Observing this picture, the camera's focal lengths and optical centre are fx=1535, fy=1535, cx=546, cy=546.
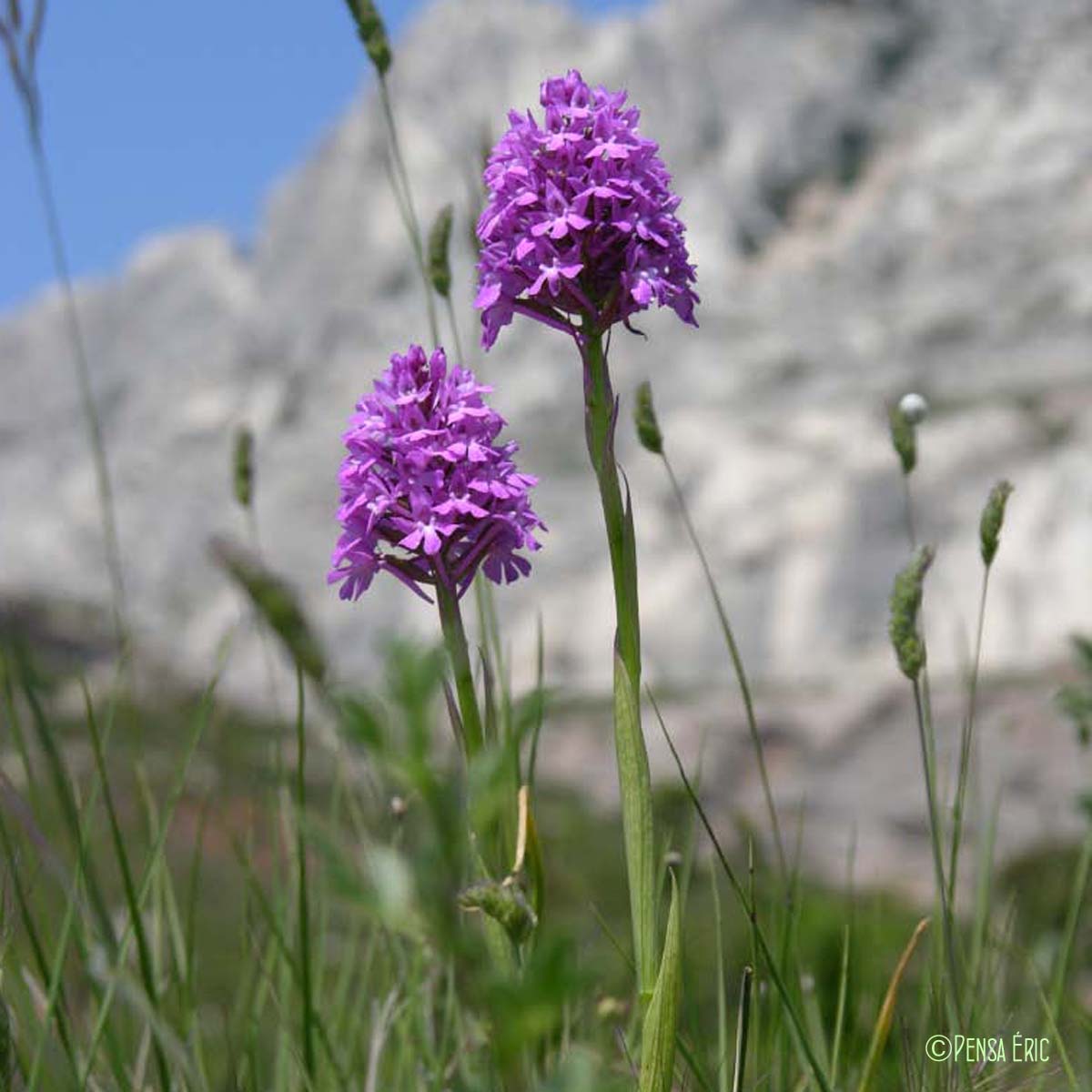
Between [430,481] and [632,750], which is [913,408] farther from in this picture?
[430,481]

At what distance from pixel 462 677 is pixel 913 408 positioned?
4.53ft

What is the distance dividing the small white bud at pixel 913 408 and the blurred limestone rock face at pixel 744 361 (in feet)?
97.9

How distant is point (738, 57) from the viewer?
55.8 meters

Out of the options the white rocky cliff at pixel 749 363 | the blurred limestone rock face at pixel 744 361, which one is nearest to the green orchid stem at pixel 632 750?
the white rocky cliff at pixel 749 363

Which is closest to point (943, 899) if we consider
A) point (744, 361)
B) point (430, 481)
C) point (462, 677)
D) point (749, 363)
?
point (462, 677)

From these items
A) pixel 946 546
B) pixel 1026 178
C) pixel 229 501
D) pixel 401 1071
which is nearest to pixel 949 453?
pixel 946 546

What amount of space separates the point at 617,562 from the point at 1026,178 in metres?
49.3

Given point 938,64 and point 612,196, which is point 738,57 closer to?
point 938,64

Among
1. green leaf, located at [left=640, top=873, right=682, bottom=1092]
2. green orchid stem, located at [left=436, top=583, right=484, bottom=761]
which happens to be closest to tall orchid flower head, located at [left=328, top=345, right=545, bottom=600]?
green orchid stem, located at [left=436, top=583, right=484, bottom=761]

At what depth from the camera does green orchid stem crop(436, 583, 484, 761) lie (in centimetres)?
180

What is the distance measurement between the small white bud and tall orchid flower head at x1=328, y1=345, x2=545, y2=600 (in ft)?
3.90

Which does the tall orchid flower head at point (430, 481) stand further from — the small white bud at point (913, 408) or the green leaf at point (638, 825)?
the small white bud at point (913, 408)

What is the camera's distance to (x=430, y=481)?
1.77 metres

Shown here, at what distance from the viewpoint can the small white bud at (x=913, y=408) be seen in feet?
9.26
